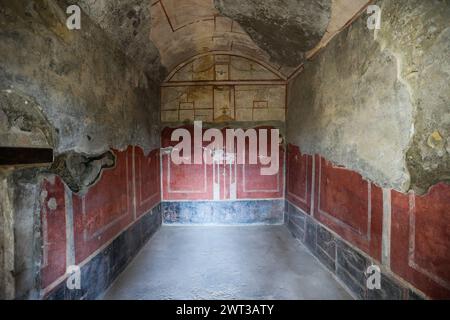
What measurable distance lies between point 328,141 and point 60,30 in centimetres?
260

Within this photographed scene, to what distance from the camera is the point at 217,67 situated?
13.9ft

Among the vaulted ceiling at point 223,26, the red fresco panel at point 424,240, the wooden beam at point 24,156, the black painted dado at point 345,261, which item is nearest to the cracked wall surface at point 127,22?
the vaulted ceiling at point 223,26

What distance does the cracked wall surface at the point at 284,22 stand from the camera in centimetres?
233

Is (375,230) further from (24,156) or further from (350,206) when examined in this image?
(24,156)

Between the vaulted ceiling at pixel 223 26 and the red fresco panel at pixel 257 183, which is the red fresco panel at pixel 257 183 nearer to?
the red fresco panel at pixel 257 183

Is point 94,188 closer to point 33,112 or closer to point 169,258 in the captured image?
point 33,112

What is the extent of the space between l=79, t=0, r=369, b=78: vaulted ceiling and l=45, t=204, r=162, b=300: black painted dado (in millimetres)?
2095

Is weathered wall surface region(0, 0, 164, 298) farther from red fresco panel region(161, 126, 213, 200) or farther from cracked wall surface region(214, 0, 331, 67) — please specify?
red fresco panel region(161, 126, 213, 200)

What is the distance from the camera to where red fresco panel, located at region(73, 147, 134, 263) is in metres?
1.92

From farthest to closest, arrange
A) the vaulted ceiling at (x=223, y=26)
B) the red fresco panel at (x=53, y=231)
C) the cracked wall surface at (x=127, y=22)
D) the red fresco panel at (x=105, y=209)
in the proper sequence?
the vaulted ceiling at (x=223, y=26)
the cracked wall surface at (x=127, y=22)
the red fresco panel at (x=105, y=209)
the red fresco panel at (x=53, y=231)

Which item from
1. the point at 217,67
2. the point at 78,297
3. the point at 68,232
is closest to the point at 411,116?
the point at 68,232

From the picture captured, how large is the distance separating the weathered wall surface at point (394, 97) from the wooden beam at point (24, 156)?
2321 mm

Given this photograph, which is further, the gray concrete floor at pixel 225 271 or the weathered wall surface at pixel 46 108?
the gray concrete floor at pixel 225 271

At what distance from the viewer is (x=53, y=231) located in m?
1.63
